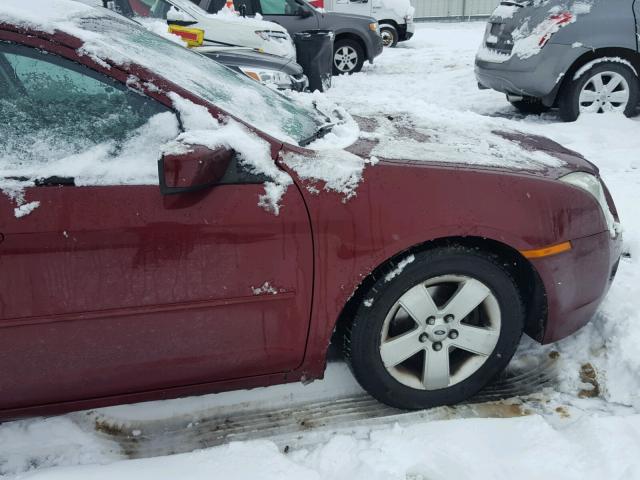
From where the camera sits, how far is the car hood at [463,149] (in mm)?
2201

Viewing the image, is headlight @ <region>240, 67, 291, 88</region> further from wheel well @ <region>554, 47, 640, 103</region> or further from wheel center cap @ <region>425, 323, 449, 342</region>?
wheel center cap @ <region>425, 323, 449, 342</region>

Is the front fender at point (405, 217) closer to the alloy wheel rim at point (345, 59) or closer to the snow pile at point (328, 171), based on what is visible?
the snow pile at point (328, 171)

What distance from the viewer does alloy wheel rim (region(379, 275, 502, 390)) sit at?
2.21 metres

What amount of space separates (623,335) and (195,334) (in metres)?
1.95

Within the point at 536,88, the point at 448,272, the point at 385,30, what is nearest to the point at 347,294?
the point at 448,272

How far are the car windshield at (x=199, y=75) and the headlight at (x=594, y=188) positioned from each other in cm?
108

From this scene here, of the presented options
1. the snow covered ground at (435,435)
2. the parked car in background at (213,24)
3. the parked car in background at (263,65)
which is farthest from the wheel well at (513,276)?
the parked car in background at (213,24)

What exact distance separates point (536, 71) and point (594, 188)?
3882mm

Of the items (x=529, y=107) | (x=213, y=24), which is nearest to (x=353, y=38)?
(x=213, y=24)

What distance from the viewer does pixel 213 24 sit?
22.5 ft

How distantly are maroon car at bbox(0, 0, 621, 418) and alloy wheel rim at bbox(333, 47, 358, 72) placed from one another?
28.0 ft

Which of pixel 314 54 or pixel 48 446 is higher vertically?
pixel 314 54

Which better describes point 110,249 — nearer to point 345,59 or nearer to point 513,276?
point 513,276

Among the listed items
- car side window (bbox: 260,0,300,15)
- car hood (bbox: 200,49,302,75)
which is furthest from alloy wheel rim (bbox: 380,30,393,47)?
car hood (bbox: 200,49,302,75)
